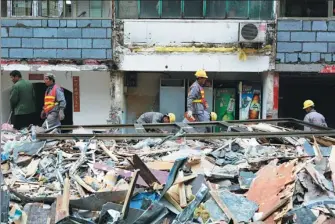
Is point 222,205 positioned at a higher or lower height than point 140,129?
lower

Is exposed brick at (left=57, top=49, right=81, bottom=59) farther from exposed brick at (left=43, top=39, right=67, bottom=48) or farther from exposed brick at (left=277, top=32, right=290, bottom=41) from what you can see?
exposed brick at (left=277, top=32, right=290, bottom=41)

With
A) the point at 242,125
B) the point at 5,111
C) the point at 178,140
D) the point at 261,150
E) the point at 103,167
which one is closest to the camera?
the point at 103,167

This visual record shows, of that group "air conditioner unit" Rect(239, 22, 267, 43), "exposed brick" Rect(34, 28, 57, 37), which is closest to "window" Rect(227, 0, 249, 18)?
"air conditioner unit" Rect(239, 22, 267, 43)

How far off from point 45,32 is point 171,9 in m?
3.36

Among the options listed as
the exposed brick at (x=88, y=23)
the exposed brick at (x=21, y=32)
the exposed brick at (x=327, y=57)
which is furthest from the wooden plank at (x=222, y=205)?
the exposed brick at (x=21, y=32)

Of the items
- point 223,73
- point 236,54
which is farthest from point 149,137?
point 223,73

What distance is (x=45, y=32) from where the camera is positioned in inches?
489

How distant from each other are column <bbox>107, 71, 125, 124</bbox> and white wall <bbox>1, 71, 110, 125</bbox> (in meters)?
0.34

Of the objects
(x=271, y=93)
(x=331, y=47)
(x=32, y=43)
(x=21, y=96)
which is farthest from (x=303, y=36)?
(x=21, y=96)

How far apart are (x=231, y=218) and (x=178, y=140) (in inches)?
75.4

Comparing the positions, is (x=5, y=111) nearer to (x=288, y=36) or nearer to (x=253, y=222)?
(x=288, y=36)

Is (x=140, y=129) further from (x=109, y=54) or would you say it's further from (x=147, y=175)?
(x=109, y=54)

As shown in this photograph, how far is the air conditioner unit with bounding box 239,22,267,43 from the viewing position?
12078 millimetres

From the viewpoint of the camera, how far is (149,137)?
228 inches
